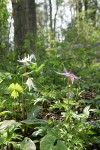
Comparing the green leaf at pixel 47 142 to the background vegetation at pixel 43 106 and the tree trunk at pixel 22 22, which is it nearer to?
the background vegetation at pixel 43 106

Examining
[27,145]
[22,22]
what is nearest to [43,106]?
[27,145]

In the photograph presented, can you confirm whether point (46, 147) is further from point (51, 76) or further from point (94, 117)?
point (51, 76)

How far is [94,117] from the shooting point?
2521 millimetres

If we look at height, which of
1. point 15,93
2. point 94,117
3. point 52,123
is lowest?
point 94,117

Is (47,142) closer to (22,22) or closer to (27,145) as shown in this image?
(27,145)

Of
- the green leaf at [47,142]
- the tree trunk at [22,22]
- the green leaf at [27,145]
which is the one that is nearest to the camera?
the green leaf at [47,142]

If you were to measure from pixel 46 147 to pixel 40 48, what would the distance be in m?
4.19

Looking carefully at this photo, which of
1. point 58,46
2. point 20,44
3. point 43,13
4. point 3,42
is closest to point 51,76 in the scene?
point 3,42

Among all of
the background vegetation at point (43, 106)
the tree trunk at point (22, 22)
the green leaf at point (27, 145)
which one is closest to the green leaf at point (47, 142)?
the background vegetation at point (43, 106)

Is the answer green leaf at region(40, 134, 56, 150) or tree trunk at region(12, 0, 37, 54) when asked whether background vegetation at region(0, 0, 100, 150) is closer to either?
green leaf at region(40, 134, 56, 150)

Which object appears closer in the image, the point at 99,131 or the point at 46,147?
the point at 46,147

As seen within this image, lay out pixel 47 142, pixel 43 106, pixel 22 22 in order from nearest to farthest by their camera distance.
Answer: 1. pixel 47 142
2. pixel 43 106
3. pixel 22 22

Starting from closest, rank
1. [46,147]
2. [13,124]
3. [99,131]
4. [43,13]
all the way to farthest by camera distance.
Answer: [46,147] < [13,124] < [99,131] < [43,13]

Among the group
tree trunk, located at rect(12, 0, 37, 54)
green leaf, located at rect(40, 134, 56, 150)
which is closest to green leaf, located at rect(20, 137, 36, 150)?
green leaf, located at rect(40, 134, 56, 150)
